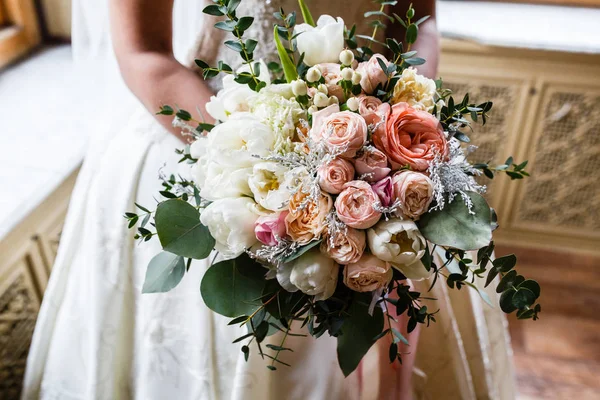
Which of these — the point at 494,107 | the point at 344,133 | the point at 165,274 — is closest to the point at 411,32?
the point at 344,133

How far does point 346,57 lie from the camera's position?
642 mm

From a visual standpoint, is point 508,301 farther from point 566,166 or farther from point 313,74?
point 566,166

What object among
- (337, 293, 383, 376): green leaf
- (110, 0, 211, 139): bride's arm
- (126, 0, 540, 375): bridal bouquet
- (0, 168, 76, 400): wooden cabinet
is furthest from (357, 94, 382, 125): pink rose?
(0, 168, 76, 400): wooden cabinet

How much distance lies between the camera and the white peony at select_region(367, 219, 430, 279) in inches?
21.7

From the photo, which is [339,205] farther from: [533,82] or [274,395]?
[533,82]

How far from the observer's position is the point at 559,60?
180 cm

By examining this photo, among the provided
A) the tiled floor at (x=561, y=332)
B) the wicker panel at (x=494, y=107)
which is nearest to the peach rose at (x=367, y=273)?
the tiled floor at (x=561, y=332)

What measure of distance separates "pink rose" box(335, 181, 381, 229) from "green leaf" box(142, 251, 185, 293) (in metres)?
0.24

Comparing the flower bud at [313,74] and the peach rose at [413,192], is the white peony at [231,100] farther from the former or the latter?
the peach rose at [413,192]

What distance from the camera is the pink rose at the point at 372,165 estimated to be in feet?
1.88

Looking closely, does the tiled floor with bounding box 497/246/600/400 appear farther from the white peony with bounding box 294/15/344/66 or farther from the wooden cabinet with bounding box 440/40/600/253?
the white peony with bounding box 294/15/344/66

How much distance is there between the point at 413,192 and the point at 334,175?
0.08 m

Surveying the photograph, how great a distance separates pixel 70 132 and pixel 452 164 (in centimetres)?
112

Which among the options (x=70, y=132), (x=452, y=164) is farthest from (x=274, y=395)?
(x=70, y=132)
